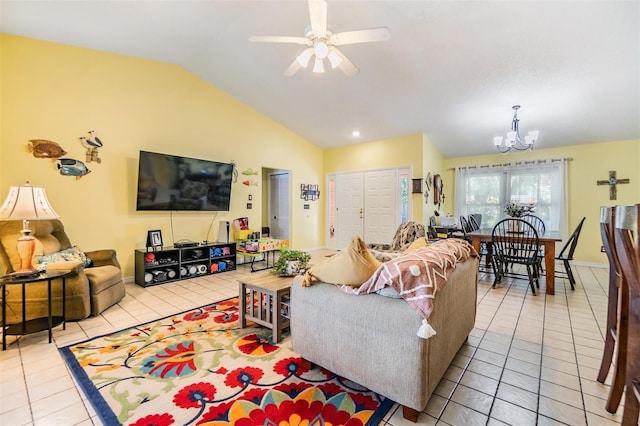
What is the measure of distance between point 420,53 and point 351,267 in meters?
3.13

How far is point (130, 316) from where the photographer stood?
9.46ft

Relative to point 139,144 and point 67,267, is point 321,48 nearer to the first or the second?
point 67,267

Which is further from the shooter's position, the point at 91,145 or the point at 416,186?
the point at 416,186

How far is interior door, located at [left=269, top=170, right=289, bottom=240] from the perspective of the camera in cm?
692

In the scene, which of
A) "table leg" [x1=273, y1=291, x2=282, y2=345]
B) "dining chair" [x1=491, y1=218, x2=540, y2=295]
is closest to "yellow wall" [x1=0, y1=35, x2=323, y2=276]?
"table leg" [x1=273, y1=291, x2=282, y2=345]

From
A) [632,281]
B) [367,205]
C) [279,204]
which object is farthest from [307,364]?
[279,204]

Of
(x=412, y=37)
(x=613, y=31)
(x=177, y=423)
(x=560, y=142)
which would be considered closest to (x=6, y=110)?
(x=177, y=423)

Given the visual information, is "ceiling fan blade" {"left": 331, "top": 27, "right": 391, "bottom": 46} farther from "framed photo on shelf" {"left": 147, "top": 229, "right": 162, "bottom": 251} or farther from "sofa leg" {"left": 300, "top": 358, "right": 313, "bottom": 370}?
"framed photo on shelf" {"left": 147, "top": 229, "right": 162, "bottom": 251}

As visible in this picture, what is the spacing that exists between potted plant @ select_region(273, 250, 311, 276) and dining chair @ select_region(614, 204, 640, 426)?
2197 mm

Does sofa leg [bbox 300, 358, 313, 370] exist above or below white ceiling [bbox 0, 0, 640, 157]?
below

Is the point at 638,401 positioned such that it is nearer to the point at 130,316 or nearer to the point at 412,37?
the point at 412,37

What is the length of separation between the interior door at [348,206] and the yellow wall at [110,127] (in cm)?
247

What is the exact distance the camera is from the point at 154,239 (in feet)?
13.4

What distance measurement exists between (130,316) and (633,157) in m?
8.20
